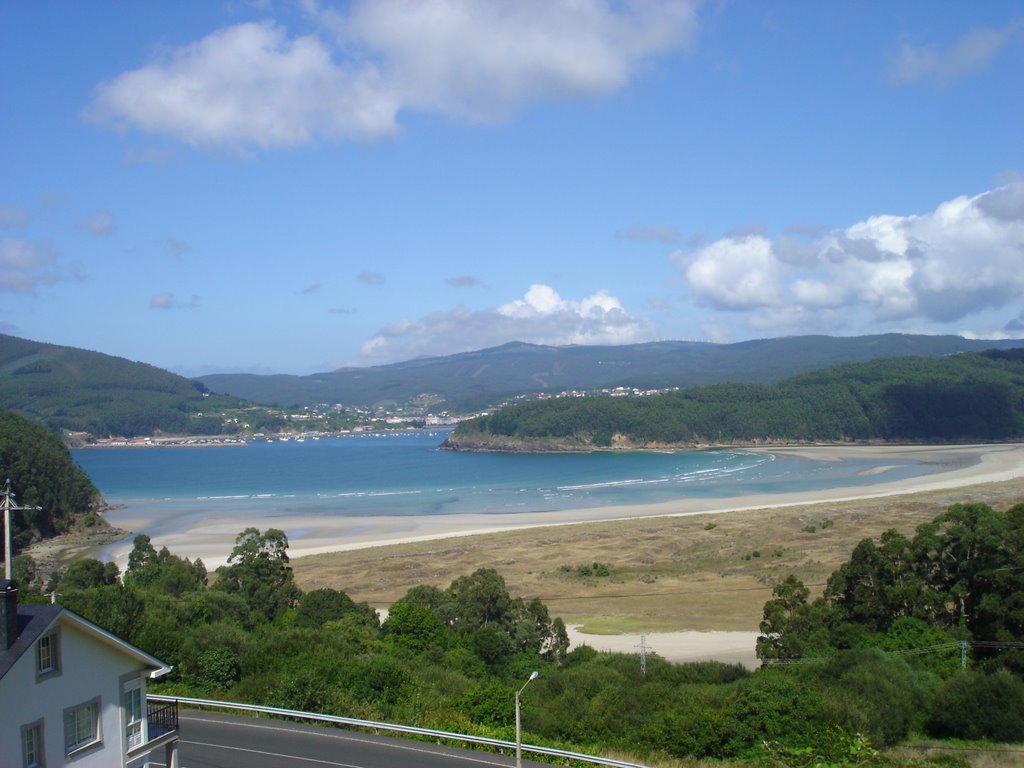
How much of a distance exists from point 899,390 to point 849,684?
494 ft

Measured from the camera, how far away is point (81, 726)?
10.3 metres

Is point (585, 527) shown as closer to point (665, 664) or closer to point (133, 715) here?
point (665, 664)

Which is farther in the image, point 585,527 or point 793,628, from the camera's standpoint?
point 585,527

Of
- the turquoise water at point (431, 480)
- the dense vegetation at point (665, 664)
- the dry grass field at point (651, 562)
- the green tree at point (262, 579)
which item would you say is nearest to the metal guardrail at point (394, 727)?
the dense vegetation at point (665, 664)

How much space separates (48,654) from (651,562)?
38689 millimetres

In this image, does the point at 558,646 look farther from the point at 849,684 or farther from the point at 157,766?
the point at 157,766

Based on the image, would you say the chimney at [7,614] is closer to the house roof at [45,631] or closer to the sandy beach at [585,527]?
the house roof at [45,631]

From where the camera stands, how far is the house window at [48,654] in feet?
31.7

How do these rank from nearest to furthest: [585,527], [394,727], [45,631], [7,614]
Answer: [7,614] → [45,631] → [394,727] → [585,527]

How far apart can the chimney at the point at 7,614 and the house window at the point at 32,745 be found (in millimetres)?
935

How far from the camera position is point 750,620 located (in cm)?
3341

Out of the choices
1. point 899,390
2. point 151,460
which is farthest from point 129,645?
point 899,390

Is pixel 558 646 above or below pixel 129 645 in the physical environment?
below

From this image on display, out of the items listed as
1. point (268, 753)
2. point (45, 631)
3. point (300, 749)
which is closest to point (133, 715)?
point (45, 631)
